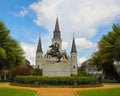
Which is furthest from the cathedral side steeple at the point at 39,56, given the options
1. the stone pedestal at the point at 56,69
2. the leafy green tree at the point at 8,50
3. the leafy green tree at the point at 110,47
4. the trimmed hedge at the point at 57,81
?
the trimmed hedge at the point at 57,81

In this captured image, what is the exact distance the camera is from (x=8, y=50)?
57.8 metres

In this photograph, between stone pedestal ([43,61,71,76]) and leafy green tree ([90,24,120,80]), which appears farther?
leafy green tree ([90,24,120,80])

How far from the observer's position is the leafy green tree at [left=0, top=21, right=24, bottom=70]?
183 feet

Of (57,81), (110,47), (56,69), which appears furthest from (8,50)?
(110,47)

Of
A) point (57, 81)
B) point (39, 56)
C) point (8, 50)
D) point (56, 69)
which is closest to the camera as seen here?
point (57, 81)

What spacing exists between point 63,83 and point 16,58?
26.5m

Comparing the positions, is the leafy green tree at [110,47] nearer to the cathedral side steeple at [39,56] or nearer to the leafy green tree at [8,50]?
the leafy green tree at [8,50]

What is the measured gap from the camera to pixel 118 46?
55.5 meters

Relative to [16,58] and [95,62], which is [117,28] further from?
[16,58]

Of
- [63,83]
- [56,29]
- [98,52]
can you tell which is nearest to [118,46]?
[98,52]

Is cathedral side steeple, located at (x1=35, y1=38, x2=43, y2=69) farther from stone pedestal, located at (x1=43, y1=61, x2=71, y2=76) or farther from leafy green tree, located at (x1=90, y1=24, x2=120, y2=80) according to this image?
stone pedestal, located at (x1=43, y1=61, x2=71, y2=76)

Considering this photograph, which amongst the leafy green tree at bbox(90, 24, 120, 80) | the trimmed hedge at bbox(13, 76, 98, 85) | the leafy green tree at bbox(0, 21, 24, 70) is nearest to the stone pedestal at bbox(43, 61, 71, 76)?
the trimmed hedge at bbox(13, 76, 98, 85)

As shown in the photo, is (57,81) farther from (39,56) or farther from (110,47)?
(39,56)

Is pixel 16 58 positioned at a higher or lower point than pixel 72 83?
higher
